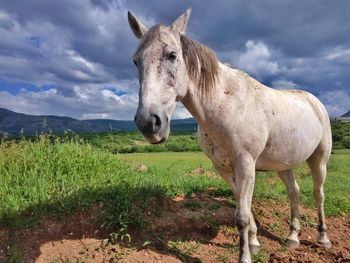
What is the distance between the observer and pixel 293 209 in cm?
643

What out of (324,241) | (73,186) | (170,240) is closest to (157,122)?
(170,240)

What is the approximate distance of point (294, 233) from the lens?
20.1ft

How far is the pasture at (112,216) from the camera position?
4.73m

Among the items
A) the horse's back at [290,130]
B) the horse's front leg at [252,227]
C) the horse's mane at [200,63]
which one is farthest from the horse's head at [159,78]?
the horse's back at [290,130]

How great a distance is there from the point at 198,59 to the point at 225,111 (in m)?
0.75

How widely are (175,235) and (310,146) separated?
2.56 meters

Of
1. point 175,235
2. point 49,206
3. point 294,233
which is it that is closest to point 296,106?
point 294,233

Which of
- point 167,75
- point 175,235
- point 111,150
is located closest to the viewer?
point 167,75

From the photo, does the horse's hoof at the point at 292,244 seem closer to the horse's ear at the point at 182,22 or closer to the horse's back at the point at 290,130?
the horse's back at the point at 290,130

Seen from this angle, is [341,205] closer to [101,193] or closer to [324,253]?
[324,253]

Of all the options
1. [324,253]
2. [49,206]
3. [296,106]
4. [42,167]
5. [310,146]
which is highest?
[296,106]

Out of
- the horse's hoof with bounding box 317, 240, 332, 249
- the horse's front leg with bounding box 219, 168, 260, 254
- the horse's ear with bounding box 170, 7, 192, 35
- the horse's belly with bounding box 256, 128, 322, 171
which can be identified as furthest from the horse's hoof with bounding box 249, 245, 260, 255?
the horse's ear with bounding box 170, 7, 192, 35

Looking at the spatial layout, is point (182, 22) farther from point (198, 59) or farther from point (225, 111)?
point (225, 111)

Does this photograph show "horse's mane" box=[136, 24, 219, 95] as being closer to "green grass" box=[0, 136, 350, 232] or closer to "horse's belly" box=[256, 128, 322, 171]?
"horse's belly" box=[256, 128, 322, 171]
